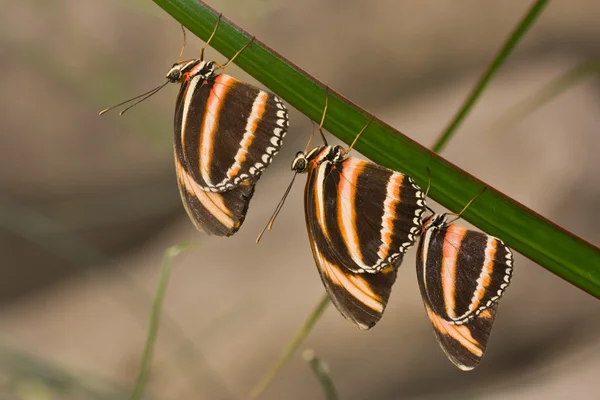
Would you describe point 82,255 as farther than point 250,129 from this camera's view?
Yes

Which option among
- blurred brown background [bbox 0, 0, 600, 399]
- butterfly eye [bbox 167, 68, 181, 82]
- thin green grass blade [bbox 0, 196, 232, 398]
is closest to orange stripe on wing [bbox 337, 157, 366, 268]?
butterfly eye [bbox 167, 68, 181, 82]

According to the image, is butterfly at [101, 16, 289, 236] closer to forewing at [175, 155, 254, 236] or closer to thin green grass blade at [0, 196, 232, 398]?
forewing at [175, 155, 254, 236]

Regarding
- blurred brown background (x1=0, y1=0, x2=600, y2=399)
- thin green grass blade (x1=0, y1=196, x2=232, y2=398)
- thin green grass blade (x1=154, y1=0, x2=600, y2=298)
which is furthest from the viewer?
blurred brown background (x1=0, y1=0, x2=600, y2=399)

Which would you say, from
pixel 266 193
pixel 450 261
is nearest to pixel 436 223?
pixel 450 261

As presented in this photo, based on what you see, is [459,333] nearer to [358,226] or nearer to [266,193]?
[358,226]

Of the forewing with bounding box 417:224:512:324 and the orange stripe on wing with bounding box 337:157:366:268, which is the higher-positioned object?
the orange stripe on wing with bounding box 337:157:366:268

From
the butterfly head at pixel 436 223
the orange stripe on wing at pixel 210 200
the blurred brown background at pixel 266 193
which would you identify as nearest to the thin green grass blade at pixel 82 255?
the blurred brown background at pixel 266 193
